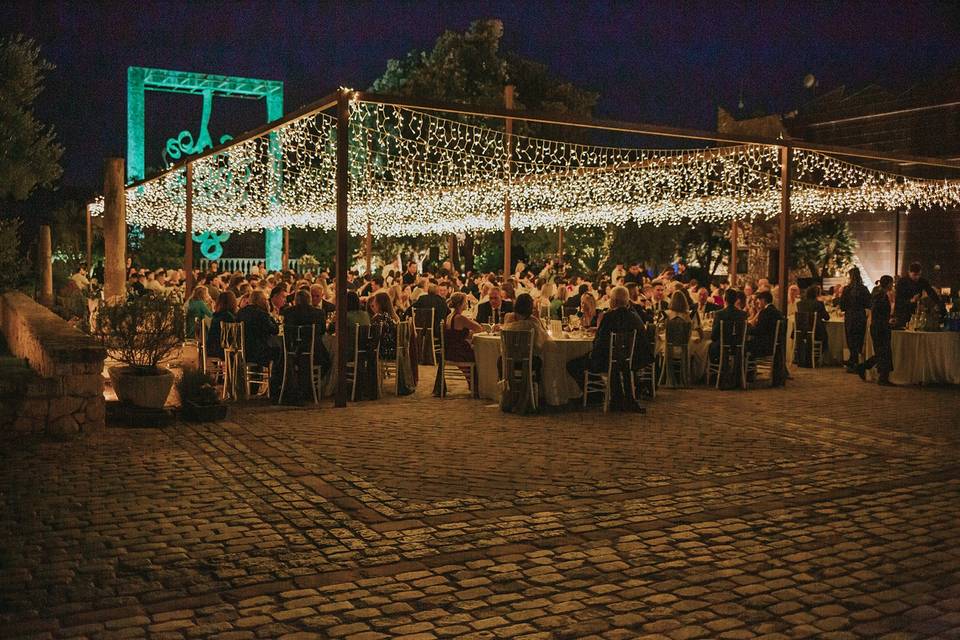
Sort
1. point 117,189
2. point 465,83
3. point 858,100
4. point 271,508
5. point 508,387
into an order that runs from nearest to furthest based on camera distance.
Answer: point 271,508
point 508,387
point 117,189
point 858,100
point 465,83

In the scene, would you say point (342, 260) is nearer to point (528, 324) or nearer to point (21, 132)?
point (528, 324)

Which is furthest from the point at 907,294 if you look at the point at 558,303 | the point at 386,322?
the point at 386,322

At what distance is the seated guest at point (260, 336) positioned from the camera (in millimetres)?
9711

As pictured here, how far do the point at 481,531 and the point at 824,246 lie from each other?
23.6m

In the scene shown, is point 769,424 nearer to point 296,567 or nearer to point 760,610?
point 760,610

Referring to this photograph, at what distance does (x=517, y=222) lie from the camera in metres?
22.9

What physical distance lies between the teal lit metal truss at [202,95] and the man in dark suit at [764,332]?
22370mm

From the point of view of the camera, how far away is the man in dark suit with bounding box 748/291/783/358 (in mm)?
11289

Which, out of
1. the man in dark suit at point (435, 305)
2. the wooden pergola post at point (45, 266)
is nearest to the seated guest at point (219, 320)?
the man in dark suit at point (435, 305)

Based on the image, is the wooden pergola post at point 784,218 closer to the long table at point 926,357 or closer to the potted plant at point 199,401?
the long table at point 926,357

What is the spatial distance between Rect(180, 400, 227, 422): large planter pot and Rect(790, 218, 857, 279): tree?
21317 mm

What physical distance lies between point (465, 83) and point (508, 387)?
23392 millimetres

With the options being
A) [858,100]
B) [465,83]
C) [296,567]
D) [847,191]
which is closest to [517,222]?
[847,191]

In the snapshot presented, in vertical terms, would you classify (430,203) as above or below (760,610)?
above
